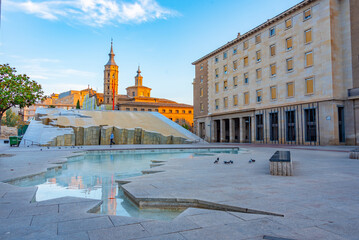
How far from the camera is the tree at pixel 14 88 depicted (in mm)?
12852

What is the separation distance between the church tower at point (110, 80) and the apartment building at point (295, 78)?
6050cm

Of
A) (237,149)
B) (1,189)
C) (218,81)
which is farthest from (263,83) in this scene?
(1,189)

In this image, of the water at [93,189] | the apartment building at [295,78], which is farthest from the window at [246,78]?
the water at [93,189]


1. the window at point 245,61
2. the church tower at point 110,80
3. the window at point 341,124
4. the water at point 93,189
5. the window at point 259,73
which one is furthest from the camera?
the church tower at point 110,80

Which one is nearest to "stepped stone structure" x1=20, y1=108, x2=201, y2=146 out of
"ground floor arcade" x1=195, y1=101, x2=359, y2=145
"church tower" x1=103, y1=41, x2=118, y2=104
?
"ground floor arcade" x1=195, y1=101, x2=359, y2=145

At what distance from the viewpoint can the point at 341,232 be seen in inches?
123

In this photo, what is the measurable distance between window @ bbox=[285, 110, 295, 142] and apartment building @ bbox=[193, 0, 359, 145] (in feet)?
0.33

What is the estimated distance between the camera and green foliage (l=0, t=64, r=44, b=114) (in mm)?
12852

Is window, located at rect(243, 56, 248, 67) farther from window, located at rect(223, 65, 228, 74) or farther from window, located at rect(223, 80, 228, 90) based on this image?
window, located at rect(223, 80, 228, 90)

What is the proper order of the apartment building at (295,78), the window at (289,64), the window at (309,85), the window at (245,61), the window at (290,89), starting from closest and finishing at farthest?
the apartment building at (295,78) < the window at (309,85) < the window at (290,89) < the window at (289,64) < the window at (245,61)

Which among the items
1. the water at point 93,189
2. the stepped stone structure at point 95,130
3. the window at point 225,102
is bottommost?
the water at point 93,189

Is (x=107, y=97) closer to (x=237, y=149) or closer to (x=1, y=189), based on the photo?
(x=237, y=149)

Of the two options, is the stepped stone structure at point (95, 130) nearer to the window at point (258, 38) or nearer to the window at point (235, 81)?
the window at point (235, 81)

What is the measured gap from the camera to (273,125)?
30.0m
